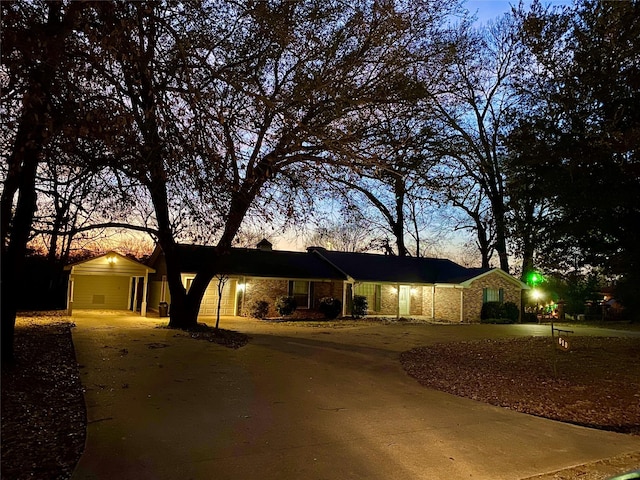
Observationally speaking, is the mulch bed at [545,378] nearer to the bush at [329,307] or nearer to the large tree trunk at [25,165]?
the large tree trunk at [25,165]

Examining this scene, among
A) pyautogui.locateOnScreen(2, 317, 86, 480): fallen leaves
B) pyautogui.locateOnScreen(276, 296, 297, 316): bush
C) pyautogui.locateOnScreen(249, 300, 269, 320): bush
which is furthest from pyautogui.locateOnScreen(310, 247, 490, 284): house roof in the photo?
pyautogui.locateOnScreen(2, 317, 86, 480): fallen leaves

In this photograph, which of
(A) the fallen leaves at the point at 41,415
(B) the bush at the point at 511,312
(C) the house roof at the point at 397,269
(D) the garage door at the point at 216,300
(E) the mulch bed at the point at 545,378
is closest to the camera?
(A) the fallen leaves at the point at 41,415

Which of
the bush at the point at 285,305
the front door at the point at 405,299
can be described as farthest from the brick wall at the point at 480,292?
the bush at the point at 285,305

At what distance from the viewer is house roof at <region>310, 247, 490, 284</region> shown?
27953 mm

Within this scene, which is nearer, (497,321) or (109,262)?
(109,262)

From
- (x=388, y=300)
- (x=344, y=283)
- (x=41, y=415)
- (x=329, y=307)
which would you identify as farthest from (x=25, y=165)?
(x=388, y=300)

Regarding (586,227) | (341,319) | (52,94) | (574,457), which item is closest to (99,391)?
(52,94)

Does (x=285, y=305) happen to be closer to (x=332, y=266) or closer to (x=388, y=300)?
(x=332, y=266)

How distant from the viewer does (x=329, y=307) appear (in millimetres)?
25078

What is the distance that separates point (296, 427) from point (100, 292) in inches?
931

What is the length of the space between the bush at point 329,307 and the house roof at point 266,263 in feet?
4.98

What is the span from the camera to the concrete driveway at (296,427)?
4.72 meters

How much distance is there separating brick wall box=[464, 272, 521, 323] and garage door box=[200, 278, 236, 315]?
1292cm

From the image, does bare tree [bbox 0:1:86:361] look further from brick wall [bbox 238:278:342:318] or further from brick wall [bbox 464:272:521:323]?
brick wall [bbox 464:272:521:323]
